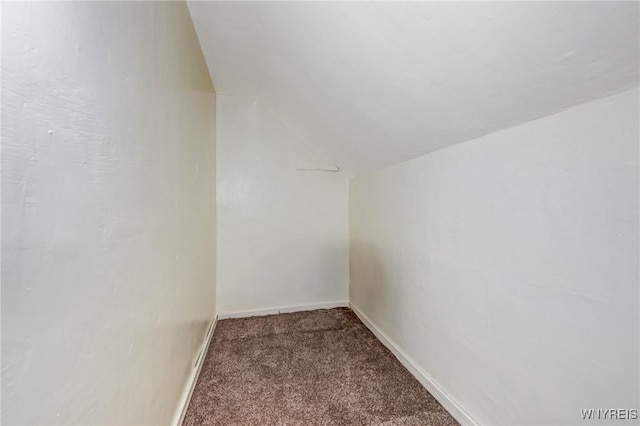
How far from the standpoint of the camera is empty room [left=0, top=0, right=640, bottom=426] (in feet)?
1.68

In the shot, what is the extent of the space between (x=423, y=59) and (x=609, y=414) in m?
1.30

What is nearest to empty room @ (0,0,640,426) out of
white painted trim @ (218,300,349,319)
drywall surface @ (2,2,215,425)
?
drywall surface @ (2,2,215,425)

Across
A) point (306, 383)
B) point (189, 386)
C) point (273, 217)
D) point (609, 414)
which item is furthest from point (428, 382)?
point (273, 217)

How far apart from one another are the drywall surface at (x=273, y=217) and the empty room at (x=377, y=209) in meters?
0.48

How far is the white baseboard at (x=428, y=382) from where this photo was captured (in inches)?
49.3

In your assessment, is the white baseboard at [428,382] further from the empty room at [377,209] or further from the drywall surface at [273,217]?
the drywall surface at [273,217]

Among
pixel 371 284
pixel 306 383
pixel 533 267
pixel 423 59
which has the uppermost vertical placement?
pixel 423 59

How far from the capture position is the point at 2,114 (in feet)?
1.32

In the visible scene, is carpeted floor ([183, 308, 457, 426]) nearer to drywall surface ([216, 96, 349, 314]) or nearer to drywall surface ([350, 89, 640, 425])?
drywall surface ([350, 89, 640, 425])

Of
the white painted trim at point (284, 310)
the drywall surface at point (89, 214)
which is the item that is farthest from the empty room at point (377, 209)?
the white painted trim at point (284, 310)

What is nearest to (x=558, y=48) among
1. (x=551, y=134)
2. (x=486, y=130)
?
(x=551, y=134)

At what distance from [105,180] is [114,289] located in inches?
11.5

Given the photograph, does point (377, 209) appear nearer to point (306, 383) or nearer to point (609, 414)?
point (306, 383)

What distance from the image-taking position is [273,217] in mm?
2654
